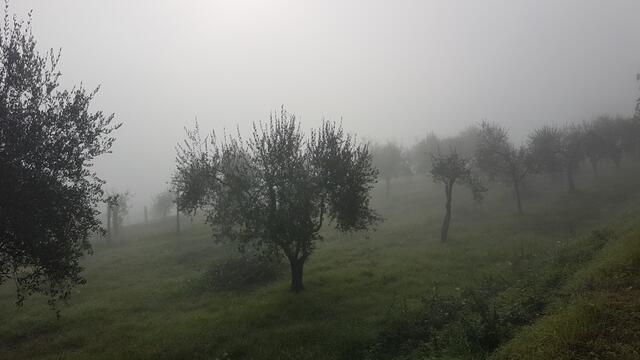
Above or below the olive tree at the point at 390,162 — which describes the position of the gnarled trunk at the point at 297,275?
below

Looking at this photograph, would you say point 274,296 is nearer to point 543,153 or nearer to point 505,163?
point 505,163

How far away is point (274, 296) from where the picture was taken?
26047 mm

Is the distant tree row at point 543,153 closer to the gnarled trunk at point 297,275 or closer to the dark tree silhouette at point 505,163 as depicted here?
the dark tree silhouette at point 505,163

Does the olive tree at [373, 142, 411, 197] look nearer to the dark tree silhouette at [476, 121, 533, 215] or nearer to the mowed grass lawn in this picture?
the dark tree silhouette at [476, 121, 533, 215]

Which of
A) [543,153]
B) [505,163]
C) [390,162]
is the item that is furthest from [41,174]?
[390,162]

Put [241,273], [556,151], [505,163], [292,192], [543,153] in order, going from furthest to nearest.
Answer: [543,153]
[556,151]
[505,163]
[241,273]
[292,192]

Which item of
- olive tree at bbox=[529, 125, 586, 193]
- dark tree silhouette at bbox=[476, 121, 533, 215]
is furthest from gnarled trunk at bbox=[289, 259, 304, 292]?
olive tree at bbox=[529, 125, 586, 193]

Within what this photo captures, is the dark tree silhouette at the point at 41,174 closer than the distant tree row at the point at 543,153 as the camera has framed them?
Yes

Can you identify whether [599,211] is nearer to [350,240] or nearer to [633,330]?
[350,240]

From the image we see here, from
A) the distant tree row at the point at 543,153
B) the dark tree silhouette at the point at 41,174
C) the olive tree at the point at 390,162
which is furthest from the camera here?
the olive tree at the point at 390,162

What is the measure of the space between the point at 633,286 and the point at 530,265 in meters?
11.3

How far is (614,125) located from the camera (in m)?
78.5

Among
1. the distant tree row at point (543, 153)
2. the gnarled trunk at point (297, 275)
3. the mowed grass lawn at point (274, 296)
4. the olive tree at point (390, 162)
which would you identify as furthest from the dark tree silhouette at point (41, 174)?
the olive tree at point (390, 162)

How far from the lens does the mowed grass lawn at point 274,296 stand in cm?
1959
